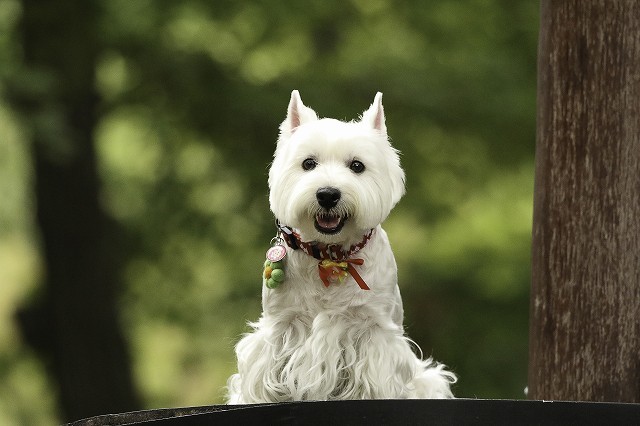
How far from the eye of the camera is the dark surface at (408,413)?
3.07m

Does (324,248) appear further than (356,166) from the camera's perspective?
Yes

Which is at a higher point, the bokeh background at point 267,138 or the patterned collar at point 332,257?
the bokeh background at point 267,138

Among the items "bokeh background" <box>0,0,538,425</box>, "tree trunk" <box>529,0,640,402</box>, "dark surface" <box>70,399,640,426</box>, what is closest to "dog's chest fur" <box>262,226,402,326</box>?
"dark surface" <box>70,399,640,426</box>

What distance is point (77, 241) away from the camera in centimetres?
951

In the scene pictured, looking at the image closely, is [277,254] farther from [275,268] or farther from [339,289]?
[339,289]

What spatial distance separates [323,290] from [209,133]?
5.90 meters

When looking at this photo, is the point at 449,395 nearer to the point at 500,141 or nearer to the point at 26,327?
the point at 500,141

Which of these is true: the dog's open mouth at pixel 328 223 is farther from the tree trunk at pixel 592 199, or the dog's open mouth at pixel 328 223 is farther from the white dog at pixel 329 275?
the tree trunk at pixel 592 199

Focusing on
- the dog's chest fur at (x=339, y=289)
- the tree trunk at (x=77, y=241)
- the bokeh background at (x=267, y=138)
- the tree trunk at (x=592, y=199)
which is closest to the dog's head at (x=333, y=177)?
the dog's chest fur at (x=339, y=289)

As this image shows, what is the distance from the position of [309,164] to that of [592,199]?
1.47 metres

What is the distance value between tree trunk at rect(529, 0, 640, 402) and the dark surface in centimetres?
102

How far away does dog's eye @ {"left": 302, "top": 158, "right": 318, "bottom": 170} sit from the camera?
3.20 meters

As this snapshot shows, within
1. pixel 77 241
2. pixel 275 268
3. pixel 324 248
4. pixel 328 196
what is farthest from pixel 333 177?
pixel 77 241

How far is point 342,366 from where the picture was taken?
3.48 m
